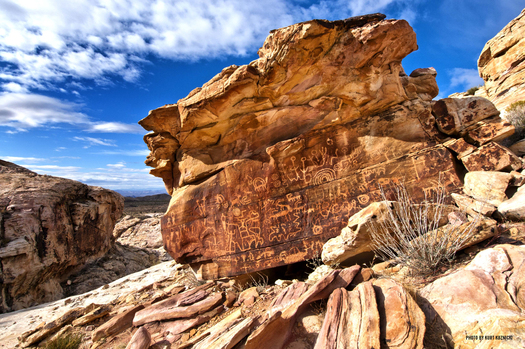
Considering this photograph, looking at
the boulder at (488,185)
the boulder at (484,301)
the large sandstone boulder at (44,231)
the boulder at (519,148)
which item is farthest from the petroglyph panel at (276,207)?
the large sandstone boulder at (44,231)

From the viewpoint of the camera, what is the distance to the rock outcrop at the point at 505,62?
11406 mm

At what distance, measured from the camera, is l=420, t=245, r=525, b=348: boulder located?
225cm

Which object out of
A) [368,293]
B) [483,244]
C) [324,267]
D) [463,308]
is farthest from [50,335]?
[483,244]

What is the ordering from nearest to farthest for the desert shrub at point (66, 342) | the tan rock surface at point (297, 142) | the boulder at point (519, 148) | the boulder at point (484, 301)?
the boulder at point (484, 301) → the desert shrub at point (66, 342) → the tan rock surface at point (297, 142) → the boulder at point (519, 148)

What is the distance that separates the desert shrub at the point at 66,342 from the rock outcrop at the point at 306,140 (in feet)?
9.17

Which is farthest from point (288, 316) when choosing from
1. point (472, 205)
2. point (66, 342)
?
point (66, 342)

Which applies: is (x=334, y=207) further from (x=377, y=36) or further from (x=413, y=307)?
(x=377, y=36)

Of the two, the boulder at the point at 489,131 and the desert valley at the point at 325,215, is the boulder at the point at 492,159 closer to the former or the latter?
the desert valley at the point at 325,215

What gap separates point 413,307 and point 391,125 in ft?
14.4

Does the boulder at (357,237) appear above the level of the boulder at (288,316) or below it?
above

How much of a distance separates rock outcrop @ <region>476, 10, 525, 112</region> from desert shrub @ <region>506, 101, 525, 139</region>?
3.13m

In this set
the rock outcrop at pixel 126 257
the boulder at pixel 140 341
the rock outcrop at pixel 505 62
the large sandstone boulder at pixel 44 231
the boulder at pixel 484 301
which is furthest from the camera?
the rock outcrop at pixel 126 257

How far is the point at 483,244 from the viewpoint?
12.9ft

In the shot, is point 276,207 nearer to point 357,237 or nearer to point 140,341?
point 357,237
